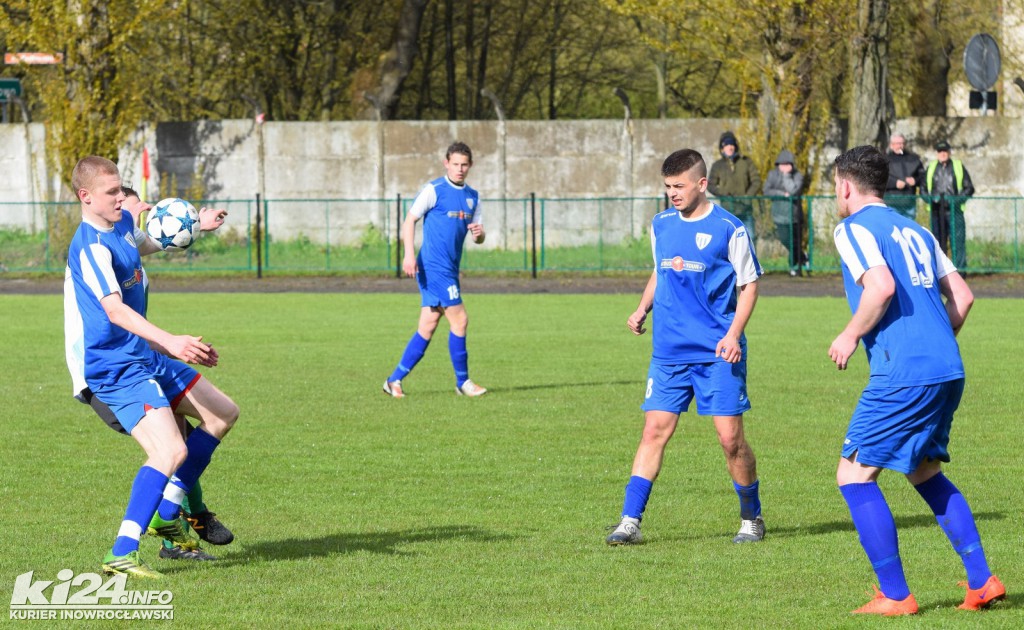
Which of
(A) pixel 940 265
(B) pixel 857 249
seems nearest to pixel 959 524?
(A) pixel 940 265

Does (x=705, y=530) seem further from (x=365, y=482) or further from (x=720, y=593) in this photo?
(x=365, y=482)

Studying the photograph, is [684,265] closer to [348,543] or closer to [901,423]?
[901,423]

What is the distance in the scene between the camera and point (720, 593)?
599cm

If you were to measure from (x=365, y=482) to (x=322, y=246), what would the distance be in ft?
61.9

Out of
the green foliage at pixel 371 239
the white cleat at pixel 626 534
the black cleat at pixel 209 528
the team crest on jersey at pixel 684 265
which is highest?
the team crest on jersey at pixel 684 265

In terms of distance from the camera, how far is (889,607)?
5559mm

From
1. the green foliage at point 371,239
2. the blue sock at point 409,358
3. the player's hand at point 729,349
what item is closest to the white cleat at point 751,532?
the player's hand at point 729,349

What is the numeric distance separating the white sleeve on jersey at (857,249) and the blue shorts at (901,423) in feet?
1.46

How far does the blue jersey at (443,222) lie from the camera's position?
1251cm

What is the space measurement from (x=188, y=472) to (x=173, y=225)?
51.0 inches

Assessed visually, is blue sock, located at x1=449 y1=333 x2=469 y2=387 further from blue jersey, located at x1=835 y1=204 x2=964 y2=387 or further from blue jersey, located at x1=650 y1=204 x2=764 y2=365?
blue jersey, located at x1=835 y1=204 x2=964 y2=387

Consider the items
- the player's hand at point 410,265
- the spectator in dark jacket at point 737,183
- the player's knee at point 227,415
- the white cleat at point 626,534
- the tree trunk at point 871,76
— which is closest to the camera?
the player's knee at point 227,415

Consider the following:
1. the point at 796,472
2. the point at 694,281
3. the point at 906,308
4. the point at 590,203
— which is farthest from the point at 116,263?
the point at 590,203
